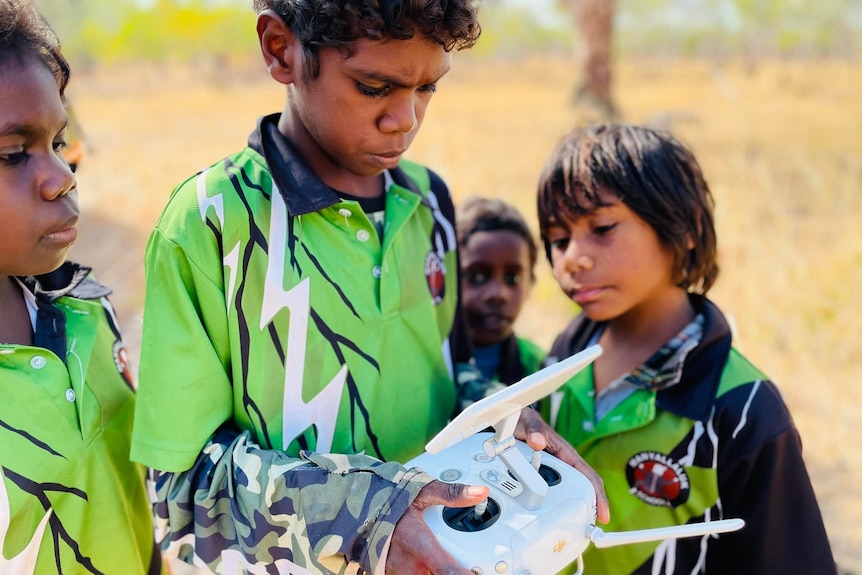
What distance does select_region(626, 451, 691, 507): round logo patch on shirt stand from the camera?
5.89ft

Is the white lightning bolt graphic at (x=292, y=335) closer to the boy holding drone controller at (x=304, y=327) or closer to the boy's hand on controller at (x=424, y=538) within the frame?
the boy holding drone controller at (x=304, y=327)

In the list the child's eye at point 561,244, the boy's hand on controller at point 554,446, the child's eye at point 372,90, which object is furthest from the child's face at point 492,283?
the child's eye at point 372,90

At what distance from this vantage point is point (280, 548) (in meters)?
1.38

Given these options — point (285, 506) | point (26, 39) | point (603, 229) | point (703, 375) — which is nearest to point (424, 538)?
point (285, 506)

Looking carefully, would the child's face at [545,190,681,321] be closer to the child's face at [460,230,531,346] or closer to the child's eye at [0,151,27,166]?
the child's face at [460,230,531,346]

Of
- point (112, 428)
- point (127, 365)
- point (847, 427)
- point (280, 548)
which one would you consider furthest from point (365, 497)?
point (847, 427)

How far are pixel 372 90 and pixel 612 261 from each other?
2.59 feet

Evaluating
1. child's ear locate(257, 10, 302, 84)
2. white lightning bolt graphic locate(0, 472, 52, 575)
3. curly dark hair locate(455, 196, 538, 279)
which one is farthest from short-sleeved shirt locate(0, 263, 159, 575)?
curly dark hair locate(455, 196, 538, 279)

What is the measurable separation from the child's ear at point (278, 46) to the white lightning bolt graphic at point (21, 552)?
0.89 meters

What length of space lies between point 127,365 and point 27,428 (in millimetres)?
354

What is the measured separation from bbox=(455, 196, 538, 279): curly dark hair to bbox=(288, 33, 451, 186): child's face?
1155mm

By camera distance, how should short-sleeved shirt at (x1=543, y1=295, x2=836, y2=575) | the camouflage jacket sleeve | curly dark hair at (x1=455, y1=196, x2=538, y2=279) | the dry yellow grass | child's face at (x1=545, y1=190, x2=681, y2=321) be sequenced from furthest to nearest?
the dry yellow grass
curly dark hair at (x1=455, y1=196, x2=538, y2=279)
child's face at (x1=545, y1=190, x2=681, y2=321)
short-sleeved shirt at (x1=543, y1=295, x2=836, y2=575)
the camouflage jacket sleeve

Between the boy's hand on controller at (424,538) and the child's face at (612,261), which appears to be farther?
the child's face at (612,261)

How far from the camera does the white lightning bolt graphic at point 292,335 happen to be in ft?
4.82
